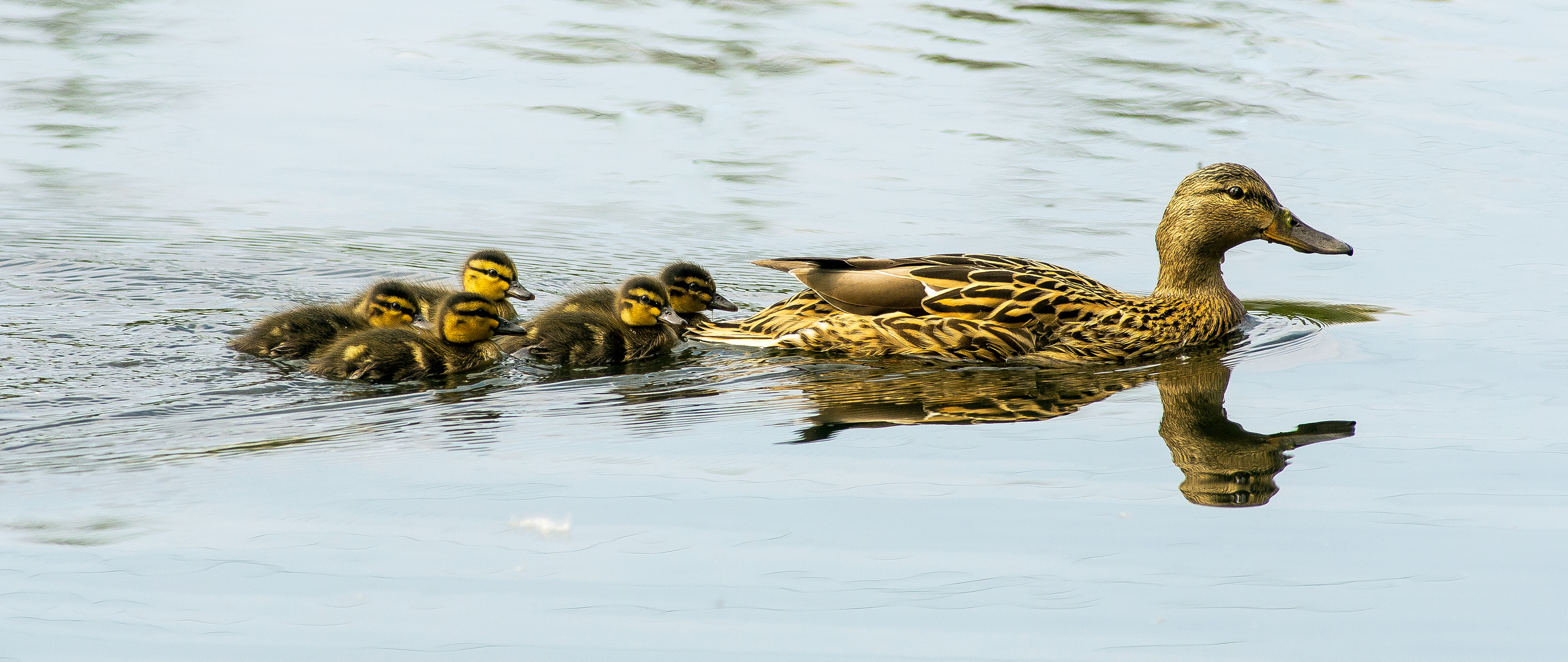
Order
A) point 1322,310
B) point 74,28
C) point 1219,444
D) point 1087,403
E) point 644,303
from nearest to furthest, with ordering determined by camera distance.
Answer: point 1219,444, point 1087,403, point 644,303, point 1322,310, point 74,28

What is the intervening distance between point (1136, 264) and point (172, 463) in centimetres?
444

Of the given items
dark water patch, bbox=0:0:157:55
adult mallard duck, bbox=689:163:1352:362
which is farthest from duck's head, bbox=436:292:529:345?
dark water patch, bbox=0:0:157:55

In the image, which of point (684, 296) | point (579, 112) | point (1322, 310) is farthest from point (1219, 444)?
point (579, 112)

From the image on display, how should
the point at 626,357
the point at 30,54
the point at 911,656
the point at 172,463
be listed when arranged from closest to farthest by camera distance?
the point at 911,656 < the point at 172,463 < the point at 626,357 < the point at 30,54

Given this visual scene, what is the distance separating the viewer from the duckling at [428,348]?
5.48 metres

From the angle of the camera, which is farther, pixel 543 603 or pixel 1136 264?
pixel 1136 264

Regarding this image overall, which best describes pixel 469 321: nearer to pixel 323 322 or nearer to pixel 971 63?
pixel 323 322

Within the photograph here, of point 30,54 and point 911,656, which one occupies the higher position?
point 30,54

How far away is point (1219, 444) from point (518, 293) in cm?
287

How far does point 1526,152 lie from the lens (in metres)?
8.91

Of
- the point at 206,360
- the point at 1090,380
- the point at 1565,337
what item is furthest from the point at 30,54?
the point at 1565,337

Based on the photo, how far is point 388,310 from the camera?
6.02m

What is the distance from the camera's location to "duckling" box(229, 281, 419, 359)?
225 inches

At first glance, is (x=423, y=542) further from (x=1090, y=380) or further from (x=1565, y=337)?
(x=1565, y=337)
